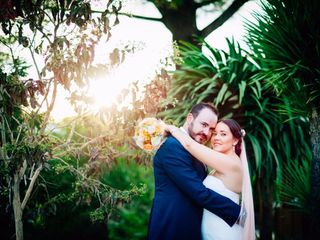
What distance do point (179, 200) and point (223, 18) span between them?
515 centimetres

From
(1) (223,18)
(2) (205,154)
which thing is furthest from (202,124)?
(1) (223,18)

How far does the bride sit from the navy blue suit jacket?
0.29 ft

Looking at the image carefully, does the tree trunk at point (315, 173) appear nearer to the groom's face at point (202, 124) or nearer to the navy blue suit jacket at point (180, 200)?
the groom's face at point (202, 124)

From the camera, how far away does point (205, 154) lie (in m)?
3.03

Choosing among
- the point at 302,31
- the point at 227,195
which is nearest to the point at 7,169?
the point at 227,195

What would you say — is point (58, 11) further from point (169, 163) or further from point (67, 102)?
point (169, 163)

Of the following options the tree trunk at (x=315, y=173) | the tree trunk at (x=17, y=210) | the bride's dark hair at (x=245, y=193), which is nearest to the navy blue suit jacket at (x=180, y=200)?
the bride's dark hair at (x=245, y=193)

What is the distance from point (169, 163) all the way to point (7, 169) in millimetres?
1403

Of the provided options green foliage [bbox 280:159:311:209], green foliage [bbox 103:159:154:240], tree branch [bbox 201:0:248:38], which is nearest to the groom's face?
green foliage [bbox 280:159:311:209]

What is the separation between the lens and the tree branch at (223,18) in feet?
24.0

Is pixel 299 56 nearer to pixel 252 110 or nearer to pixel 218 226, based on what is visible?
pixel 252 110

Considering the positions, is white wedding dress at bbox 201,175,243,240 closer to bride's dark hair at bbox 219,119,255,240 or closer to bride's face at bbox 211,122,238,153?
bride's dark hair at bbox 219,119,255,240

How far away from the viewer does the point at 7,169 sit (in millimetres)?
3486

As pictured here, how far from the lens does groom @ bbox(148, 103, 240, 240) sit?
9.37ft
